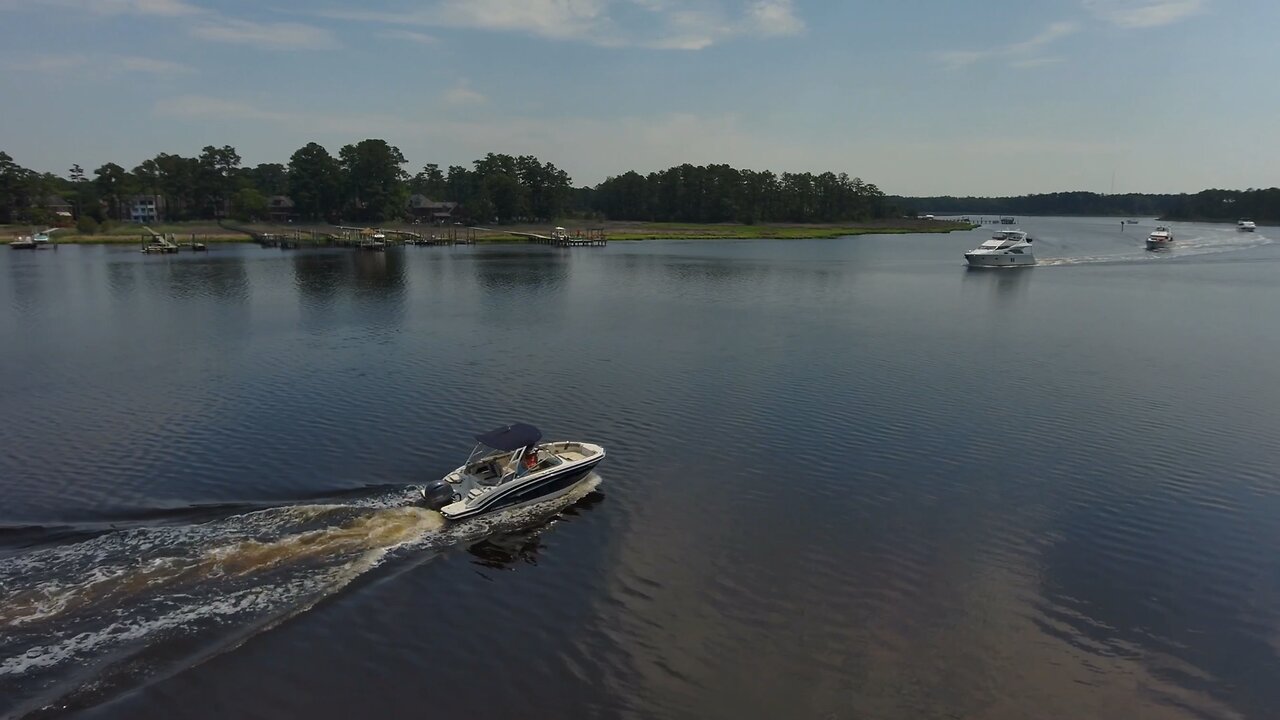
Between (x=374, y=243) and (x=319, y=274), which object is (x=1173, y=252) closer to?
(x=319, y=274)

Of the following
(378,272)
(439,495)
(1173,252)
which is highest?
(1173,252)

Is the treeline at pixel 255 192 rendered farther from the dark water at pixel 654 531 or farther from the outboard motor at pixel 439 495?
the outboard motor at pixel 439 495

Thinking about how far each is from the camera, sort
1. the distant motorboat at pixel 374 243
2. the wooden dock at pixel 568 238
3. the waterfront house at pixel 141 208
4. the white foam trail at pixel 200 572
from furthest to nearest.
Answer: the waterfront house at pixel 141 208 < the wooden dock at pixel 568 238 < the distant motorboat at pixel 374 243 < the white foam trail at pixel 200 572

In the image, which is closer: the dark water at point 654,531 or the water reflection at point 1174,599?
the dark water at point 654,531

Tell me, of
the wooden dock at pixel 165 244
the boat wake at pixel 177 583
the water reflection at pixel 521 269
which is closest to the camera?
the boat wake at pixel 177 583

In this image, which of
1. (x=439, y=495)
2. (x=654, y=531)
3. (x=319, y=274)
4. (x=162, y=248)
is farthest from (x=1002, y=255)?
(x=162, y=248)

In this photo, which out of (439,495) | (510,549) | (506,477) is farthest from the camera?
(506,477)

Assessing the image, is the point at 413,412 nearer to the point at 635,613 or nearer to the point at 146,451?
the point at 146,451

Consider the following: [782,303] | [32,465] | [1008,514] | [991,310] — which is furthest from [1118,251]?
[32,465]

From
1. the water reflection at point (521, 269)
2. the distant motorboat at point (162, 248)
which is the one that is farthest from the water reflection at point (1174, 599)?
the distant motorboat at point (162, 248)
